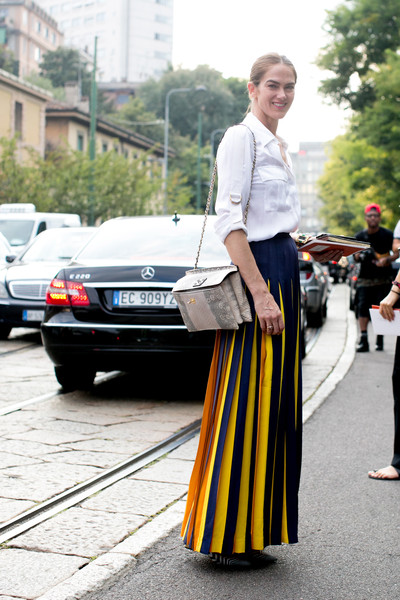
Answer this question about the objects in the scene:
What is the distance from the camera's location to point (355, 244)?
366cm

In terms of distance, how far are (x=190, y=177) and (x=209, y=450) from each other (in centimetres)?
7162

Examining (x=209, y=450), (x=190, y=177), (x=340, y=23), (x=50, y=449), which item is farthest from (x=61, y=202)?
(x=190, y=177)

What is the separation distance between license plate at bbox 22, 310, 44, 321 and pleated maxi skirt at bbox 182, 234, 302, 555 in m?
8.21

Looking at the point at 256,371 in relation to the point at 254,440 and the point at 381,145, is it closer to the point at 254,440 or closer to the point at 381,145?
the point at 254,440

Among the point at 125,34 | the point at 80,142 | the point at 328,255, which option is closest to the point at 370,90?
the point at 80,142

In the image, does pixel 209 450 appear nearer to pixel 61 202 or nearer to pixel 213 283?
pixel 213 283

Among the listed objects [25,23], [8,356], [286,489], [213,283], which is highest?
[25,23]

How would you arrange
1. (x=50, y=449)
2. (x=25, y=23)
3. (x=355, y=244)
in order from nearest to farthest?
(x=355, y=244), (x=50, y=449), (x=25, y=23)

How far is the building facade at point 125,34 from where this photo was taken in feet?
424

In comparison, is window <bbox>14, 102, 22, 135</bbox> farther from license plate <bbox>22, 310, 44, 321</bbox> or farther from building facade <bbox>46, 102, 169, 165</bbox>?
license plate <bbox>22, 310, 44, 321</bbox>

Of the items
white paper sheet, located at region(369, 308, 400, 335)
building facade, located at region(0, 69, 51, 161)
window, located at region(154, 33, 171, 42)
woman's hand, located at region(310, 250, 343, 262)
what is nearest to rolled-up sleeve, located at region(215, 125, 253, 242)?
woman's hand, located at region(310, 250, 343, 262)

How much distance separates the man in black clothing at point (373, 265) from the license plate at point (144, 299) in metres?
5.34

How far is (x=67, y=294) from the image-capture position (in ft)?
23.2

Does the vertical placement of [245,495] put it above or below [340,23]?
below
